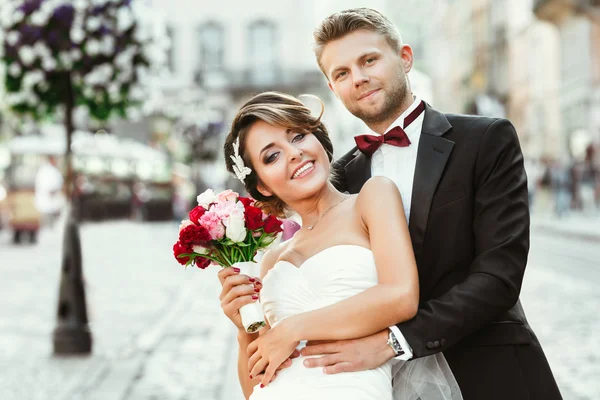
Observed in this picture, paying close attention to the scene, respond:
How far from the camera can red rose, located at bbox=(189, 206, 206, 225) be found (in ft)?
9.89

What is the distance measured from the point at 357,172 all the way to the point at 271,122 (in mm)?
421

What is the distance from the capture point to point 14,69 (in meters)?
8.31

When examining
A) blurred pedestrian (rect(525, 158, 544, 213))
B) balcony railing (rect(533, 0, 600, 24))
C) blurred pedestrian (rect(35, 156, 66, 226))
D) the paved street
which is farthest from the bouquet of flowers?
blurred pedestrian (rect(525, 158, 544, 213))

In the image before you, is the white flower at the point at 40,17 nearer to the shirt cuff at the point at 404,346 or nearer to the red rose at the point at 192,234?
the red rose at the point at 192,234

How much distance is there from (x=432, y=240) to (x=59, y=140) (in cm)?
2846

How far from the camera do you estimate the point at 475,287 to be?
2.70 m

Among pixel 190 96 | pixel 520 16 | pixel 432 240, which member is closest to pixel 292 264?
pixel 432 240

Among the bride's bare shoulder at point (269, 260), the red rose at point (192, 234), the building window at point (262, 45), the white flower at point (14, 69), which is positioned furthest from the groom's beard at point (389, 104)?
the building window at point (262, 45)

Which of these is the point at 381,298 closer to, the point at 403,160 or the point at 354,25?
the point at 403,160

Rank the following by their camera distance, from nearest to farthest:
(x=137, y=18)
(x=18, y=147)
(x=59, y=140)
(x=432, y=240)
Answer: (x=432, y=240), (x=137, y=18), (x=18, y=147), (x=59, y=140)

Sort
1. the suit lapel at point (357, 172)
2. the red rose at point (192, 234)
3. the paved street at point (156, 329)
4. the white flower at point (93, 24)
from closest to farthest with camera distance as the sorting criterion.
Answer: the red rose at point (192, 234)
the suit lapel at point (357, 172)
the paved street at point (156, 329)
the white flower at point (93, 24)

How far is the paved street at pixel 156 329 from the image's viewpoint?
22.1 feet

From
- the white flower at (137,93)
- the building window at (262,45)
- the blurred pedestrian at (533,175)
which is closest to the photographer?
the white flower at (137,93)

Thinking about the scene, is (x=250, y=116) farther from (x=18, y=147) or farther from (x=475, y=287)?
(x=18, y=147)
